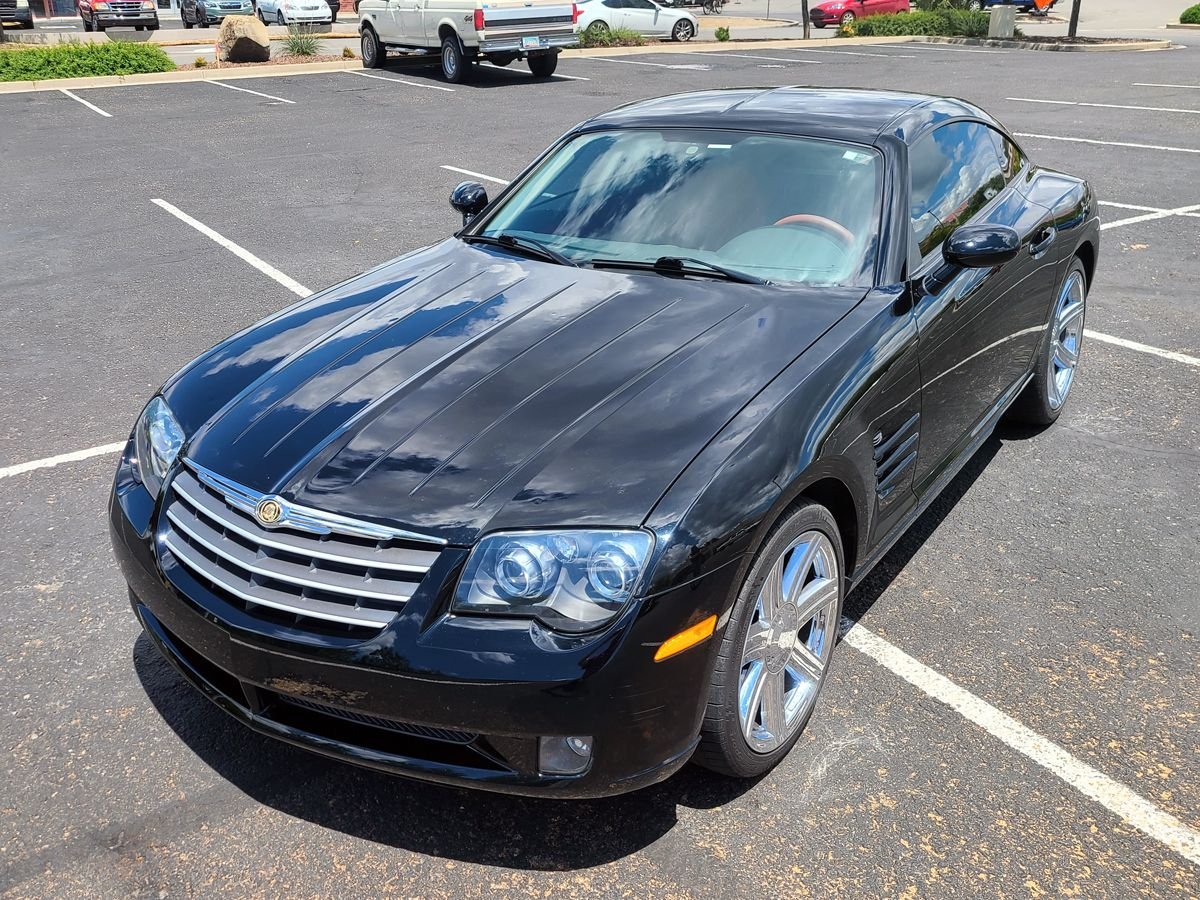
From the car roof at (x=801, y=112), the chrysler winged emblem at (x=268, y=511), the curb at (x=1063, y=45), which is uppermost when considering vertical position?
the car roof at (x=801, y=112)

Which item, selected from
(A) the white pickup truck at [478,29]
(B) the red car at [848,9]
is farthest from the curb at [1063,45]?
(A) the white pickup truck at [478,29]

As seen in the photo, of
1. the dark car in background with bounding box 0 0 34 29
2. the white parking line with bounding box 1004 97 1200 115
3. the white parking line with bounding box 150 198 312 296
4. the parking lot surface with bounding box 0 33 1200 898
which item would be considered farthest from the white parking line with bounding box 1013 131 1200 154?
the dark car in background with bounding box 0 0 34 29

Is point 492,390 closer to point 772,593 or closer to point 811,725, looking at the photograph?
point 772,593

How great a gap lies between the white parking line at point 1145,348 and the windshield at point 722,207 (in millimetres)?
3279

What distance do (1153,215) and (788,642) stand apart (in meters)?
8.34

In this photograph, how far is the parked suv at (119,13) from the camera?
33.4 metres

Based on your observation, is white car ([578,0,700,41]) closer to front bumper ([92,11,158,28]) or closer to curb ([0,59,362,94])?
curb ([0,59,362,94])

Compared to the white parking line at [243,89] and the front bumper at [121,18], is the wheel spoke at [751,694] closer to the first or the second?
the white parking line at [243,89]

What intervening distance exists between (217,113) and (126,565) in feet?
48.6

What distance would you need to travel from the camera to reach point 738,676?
2.71 m

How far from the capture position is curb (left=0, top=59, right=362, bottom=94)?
19.1 meters

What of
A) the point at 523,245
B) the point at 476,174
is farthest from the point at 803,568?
the point at 476,174

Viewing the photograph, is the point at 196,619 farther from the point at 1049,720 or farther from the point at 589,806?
the point at 1049,720

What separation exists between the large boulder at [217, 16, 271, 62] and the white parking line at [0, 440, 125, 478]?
2025cm
